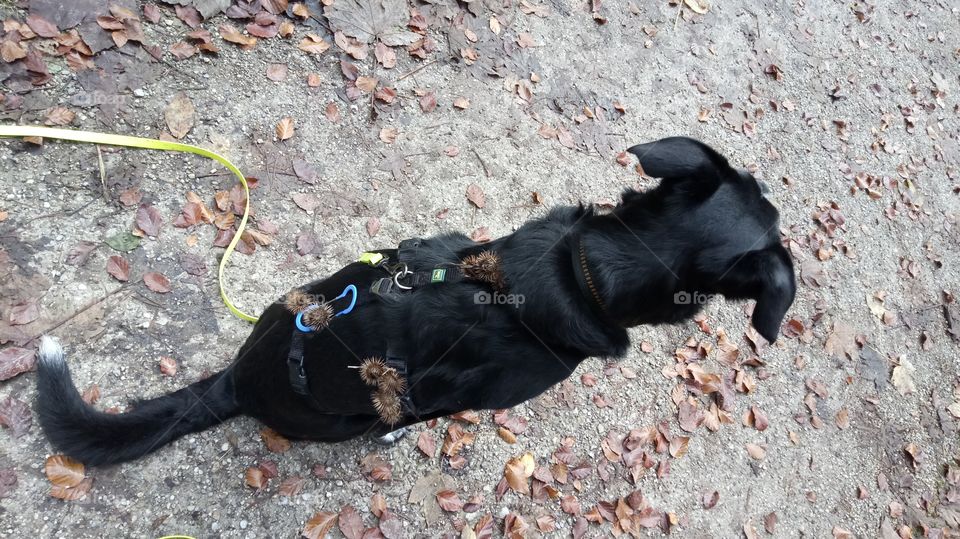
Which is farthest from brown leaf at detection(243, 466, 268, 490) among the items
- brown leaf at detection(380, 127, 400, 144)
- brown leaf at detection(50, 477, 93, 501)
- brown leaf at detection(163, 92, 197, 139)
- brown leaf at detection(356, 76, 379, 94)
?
brown leaf at detection(356, 76, 379, 94)

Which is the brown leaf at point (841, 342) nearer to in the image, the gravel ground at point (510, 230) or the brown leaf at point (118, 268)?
the gravel ground at point (510, 230)

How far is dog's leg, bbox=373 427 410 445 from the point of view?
11.8ft

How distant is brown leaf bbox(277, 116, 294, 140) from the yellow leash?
0.47 m

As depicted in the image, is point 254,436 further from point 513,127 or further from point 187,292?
point 513,127

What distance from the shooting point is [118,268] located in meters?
3.49

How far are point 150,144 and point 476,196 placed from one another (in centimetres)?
250

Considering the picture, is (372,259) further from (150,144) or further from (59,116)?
(59,116)

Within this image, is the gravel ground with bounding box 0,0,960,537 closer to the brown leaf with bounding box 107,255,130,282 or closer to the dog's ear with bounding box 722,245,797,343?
the brown leaf with bounding box 107,255,130,282

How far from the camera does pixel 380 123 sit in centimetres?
470

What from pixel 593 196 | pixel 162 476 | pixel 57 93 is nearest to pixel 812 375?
pixel 593 196

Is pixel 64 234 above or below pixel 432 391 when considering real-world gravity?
below

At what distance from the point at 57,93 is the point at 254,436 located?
279cm

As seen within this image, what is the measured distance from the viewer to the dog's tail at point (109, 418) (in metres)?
2.72

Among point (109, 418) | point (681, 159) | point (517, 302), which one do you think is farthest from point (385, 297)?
point (109, 418)
